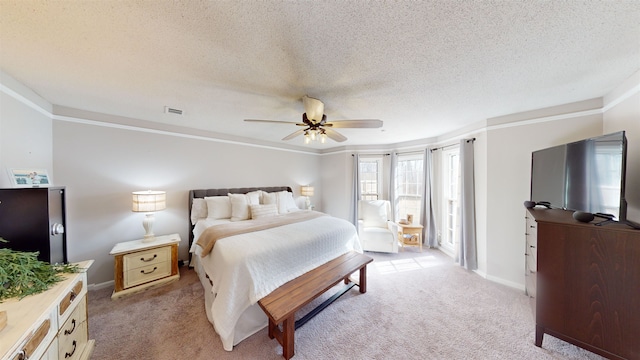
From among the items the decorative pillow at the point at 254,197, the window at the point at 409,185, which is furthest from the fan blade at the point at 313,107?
the window at the point at 409,185

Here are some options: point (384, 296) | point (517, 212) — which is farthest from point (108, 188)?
point (517, 212)

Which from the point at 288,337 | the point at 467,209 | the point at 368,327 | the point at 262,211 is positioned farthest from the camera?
the point at 262,211

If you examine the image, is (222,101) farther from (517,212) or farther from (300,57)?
(517,212)

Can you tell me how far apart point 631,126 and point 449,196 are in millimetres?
2289

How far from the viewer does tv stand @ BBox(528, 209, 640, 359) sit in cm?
133

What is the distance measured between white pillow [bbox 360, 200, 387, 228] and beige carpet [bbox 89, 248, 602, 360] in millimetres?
1387

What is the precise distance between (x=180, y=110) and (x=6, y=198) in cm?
160

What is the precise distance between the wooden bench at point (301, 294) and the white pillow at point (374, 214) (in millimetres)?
1481

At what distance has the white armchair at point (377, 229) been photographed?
3596 mm

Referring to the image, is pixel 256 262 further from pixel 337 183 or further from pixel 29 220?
pixel 337 183

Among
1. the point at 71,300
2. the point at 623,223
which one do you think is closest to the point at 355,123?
the point at 623,223

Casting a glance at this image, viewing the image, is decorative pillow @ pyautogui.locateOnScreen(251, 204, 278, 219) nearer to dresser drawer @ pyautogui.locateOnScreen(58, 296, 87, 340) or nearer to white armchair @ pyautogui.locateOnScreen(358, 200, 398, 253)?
white armchair @ pyautogui.locateOnScreen(358, 200, 398, 253)

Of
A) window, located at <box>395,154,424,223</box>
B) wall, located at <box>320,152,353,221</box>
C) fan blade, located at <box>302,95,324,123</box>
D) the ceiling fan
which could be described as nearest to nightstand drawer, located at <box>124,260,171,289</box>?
the ceiling fan

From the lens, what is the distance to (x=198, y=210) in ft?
10.3
